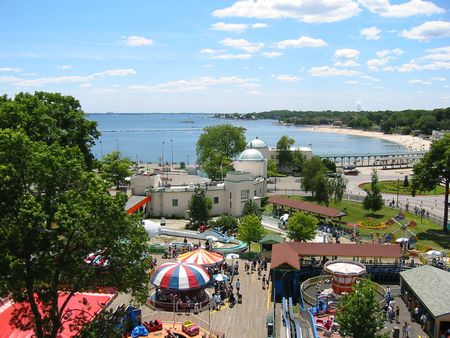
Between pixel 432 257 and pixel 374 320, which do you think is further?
pixel 432 257

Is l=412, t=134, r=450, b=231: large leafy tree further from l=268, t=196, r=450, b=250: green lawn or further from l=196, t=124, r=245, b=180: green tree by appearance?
l=196, t=124, r=245, b=180: green tree

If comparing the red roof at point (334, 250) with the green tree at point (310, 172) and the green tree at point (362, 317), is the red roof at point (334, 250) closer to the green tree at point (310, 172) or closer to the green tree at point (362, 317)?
the green tree at point (362, 317)

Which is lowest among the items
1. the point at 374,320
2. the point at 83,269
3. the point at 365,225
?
the point at 365,225

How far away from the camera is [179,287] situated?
27.1 meters

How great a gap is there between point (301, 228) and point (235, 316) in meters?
15.6

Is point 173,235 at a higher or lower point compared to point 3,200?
lower

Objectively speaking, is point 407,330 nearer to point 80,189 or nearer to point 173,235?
point 80,189

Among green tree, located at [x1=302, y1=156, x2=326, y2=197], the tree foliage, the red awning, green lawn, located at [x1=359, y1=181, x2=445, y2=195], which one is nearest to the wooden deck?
the red awning

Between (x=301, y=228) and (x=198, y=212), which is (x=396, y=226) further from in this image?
(x=198, y=212)

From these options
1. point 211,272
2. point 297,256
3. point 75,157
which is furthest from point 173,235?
point 75,157

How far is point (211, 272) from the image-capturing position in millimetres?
32188

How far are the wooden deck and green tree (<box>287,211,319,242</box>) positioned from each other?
36.4 ft

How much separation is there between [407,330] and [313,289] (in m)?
7.00

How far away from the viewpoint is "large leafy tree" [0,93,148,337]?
48.6 ft
